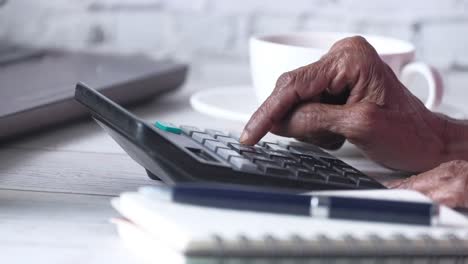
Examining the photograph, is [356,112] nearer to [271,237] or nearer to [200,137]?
[200,137]

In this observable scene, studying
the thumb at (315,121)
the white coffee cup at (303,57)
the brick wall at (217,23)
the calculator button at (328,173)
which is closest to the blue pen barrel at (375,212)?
the calculator button at (328,173)

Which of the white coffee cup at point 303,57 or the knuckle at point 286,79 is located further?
the white coffee cup at point 303,57

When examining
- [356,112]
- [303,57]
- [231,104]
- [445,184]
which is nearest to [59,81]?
[231,104]

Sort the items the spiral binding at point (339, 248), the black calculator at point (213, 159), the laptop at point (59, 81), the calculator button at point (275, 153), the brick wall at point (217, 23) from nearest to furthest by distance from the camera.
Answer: the spiral binding at point (339, 248)
the black calculator at point (213, 159)
the calculator button at point (275, 153)
the laptop at point (59, 81)
the brick wall at point (217, 23)


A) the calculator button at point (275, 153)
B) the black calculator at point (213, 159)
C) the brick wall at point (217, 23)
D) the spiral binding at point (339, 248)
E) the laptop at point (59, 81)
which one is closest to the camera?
the spiral binding at point (339, 248)

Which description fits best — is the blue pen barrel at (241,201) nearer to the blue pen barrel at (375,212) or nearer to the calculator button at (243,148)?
the blue pen barrel at (375,212)

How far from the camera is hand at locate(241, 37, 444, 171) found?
2.32ft

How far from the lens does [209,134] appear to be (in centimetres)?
70

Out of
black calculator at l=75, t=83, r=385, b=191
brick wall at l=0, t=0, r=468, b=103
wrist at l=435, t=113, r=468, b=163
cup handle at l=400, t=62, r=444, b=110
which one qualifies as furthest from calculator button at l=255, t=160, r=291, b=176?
brick wall at l=0, t=0, r=468, b=103

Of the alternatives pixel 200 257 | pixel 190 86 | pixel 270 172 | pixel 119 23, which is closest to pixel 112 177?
pixel 270 172

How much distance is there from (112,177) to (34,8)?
0.85 meters

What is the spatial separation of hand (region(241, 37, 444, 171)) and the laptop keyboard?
2 centimetres

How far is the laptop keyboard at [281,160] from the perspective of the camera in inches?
23.4

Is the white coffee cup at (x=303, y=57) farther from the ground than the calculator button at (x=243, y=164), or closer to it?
farther from the ground
